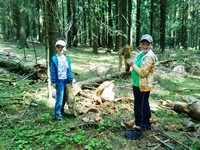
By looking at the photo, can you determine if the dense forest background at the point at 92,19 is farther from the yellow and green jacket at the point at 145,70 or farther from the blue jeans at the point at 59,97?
the yellow and green jacket at the point at 145,70

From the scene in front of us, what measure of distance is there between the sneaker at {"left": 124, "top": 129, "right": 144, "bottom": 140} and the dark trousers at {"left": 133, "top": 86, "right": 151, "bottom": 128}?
155 mm

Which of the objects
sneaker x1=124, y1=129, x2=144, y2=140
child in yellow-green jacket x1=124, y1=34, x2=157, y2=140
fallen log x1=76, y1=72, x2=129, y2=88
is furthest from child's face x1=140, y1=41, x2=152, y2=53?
fallen log x1=76, y1=72, x2=129, y2=88

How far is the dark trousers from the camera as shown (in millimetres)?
5367

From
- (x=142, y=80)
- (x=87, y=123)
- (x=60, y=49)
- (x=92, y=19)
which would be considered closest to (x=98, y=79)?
(x=92, y=19)

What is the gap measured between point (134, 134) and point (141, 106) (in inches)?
25.1

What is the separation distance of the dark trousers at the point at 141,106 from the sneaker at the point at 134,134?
0.16 m

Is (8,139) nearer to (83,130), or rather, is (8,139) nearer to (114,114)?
(83,130)

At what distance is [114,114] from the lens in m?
6.87

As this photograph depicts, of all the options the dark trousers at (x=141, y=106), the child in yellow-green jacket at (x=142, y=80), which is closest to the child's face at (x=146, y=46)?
the child in yellow-green jacket at (x=142, y=80)

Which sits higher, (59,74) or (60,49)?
(60,49)

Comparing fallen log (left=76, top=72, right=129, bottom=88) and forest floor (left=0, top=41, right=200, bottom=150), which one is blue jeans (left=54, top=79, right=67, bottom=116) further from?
fallen log (left=76, top=72, right=129, bottom=88)

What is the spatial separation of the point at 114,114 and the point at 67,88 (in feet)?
4.88

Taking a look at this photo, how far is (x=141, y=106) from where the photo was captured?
544 centimetres

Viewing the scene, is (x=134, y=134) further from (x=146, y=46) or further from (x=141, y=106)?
(x=146, y=46)
